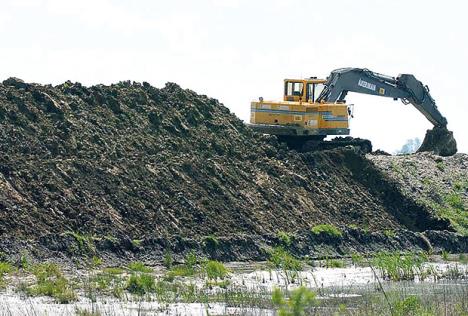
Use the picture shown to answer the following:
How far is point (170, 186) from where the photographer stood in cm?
3703

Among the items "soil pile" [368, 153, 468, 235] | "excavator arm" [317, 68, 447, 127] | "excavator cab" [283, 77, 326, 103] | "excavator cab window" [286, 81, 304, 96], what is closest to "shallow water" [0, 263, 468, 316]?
"soil pile" [368, 153, 468, 235]

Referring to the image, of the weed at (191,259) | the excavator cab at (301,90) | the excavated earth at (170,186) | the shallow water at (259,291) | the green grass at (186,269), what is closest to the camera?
the shallow water at (259,291)

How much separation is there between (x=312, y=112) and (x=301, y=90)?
1.49 m

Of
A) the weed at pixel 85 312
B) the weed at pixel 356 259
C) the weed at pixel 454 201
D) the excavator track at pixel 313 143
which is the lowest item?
the weed at pixel 85 312

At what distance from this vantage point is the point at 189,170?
38.6 metres

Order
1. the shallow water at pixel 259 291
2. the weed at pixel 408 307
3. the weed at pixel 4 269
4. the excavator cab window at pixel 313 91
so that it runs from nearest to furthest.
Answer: the weed at pixel 408 307, the shallow water at pixel 259 291, the weed at pixel 4 269, the excavator cab window at pixel 313 91

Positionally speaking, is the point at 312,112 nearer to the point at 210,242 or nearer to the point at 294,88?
the point at 294,88

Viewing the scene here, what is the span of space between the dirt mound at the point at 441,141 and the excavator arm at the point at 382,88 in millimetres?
319

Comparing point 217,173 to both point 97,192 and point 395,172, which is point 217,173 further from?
point 395,172

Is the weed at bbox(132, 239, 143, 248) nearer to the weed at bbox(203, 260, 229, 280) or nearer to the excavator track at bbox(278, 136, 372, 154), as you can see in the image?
the weed at bbox(203, 260, 229, 280)

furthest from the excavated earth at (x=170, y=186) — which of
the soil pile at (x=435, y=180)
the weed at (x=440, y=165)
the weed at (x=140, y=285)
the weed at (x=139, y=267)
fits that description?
the weed at (x=440, y=165)

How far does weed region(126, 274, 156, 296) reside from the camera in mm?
26344

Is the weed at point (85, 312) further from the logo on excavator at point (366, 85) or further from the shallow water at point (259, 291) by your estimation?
the logo on excavator at point (366, 85)

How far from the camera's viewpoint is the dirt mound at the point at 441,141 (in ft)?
188
